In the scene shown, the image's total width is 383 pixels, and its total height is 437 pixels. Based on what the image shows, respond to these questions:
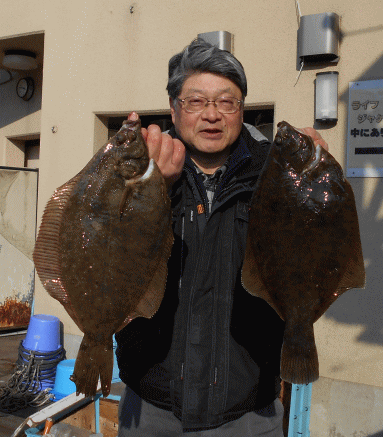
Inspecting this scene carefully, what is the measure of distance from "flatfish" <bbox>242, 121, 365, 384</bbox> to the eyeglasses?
50 cm

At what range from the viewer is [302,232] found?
1.81 metres

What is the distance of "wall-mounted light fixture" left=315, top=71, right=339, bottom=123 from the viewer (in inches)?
187

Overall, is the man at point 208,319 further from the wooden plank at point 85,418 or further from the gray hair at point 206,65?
the wooden plank at point 85,418

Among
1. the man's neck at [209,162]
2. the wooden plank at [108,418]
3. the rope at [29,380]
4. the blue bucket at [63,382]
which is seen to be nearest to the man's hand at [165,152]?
the man's neck at [209,162]

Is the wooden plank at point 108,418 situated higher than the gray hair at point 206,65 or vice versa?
the gray hair at point 206,65

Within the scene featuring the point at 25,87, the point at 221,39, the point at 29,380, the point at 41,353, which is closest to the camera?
the point at 221,39

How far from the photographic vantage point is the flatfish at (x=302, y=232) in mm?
1795

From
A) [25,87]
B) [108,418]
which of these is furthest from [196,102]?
[25,87]

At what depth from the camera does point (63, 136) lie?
6625mm

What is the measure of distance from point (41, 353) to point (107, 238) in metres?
4.80

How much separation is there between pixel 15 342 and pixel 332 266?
6862mm

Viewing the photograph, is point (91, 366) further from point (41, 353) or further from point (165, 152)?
point (41, 353)

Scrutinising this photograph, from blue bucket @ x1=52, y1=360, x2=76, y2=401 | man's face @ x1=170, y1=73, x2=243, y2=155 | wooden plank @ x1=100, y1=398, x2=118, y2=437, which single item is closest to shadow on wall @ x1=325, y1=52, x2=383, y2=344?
wooden plank @ x1=100, y1=398, x2=118, y2=437

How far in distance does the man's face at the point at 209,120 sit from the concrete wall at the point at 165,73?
9.26 ft
